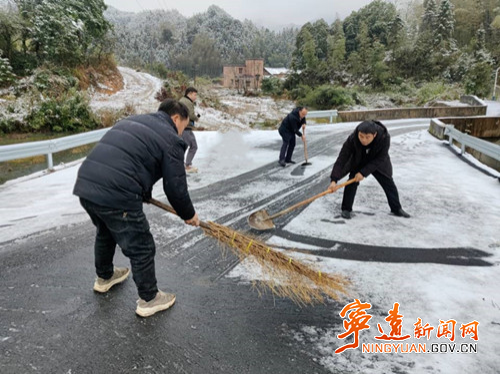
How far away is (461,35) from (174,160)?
200 feet

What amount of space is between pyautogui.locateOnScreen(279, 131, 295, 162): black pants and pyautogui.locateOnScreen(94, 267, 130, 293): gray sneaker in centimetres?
524

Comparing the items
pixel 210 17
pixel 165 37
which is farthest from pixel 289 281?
pixel 210 17

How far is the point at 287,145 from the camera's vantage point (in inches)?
308

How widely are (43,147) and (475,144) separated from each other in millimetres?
9519

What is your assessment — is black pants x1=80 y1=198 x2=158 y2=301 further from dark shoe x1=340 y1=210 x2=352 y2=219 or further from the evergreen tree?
the evergreen tree

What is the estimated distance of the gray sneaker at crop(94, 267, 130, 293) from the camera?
116 inches

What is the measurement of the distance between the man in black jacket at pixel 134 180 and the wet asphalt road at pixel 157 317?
339 millimetres

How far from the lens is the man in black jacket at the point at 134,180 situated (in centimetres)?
239

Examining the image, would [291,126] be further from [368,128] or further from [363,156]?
[368,128]

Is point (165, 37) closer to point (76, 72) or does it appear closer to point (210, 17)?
point (210, 17)

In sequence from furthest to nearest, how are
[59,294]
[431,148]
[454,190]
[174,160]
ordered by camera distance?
1. [431,148]
2. [454,190]
3. [59,294]
4. [174,160]

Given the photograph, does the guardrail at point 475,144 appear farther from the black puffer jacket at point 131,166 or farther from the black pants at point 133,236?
the black pants at point 133,236

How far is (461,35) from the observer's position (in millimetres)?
49375

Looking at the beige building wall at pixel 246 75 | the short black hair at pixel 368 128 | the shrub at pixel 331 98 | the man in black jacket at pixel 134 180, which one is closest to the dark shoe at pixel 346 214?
the short black hair at pixel 368 128
